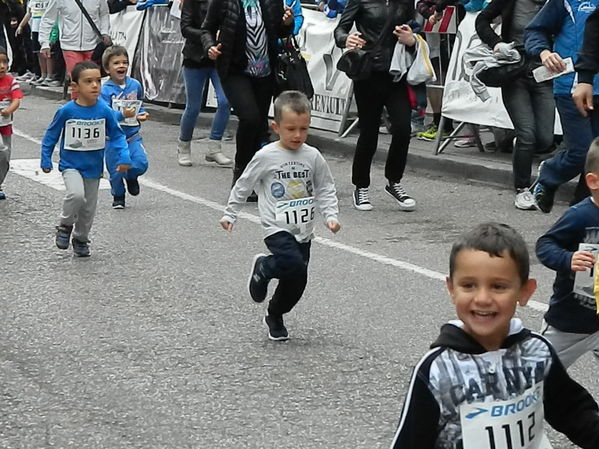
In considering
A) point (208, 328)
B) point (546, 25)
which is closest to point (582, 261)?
point (208, 328)

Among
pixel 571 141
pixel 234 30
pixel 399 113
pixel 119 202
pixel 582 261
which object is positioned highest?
pixel 582 261

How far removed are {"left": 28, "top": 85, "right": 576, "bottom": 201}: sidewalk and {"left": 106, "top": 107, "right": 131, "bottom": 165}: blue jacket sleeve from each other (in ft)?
11.7

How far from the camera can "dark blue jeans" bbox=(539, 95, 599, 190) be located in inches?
307

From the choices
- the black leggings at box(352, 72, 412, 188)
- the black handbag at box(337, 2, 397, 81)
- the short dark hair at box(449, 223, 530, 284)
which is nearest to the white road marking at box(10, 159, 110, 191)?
the black leggings at box(352, 72, 412, 188)

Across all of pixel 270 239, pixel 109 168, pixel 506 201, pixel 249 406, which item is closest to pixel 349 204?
pixel 506 201

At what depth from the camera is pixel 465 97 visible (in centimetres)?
1159

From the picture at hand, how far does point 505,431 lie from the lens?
2.97 meters

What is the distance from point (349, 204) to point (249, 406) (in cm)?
513

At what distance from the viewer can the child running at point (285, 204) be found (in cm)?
610

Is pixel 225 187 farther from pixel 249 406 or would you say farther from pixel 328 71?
pixel 249 406

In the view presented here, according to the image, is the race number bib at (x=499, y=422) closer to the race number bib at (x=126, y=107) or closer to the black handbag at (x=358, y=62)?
the black handbag at (x=358, y=62)

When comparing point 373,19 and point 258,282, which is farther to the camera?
point 373,19

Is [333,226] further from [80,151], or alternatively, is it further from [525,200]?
[525,200]

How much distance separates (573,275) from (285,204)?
216cm
